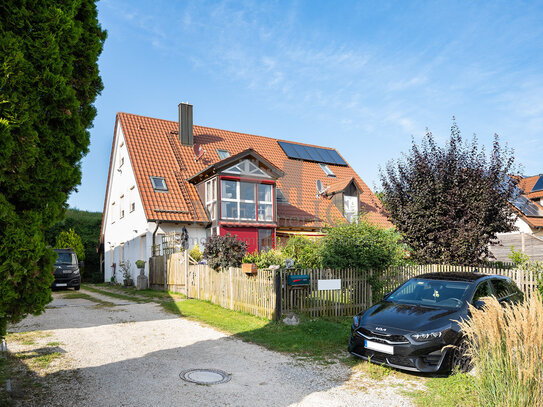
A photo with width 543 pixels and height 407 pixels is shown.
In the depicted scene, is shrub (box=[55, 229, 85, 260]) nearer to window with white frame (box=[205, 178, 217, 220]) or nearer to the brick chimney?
the brick chimney

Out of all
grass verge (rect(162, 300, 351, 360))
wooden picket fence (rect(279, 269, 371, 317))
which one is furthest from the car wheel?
wooden picket fence (rect(279, 269, 371, 317))

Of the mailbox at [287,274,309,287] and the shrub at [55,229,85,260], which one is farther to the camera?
the shrub at [55,229,85,260]

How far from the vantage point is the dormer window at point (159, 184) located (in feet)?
68.4

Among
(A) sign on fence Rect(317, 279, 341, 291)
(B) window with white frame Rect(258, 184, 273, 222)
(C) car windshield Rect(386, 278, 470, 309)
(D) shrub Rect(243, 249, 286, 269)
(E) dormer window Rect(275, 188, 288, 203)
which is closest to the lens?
(C) car windshield Rect(386, 278, 470, 309)

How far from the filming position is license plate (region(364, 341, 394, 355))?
6.32m

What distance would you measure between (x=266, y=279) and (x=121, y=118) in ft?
58.8

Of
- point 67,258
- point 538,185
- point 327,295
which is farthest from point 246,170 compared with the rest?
point 538,185

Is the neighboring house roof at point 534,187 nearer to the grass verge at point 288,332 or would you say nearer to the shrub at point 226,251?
the shrub at point 226,251

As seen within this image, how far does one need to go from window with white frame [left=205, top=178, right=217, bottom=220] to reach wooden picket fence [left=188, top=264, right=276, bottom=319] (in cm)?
536

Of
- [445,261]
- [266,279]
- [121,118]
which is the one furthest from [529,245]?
[121,118]

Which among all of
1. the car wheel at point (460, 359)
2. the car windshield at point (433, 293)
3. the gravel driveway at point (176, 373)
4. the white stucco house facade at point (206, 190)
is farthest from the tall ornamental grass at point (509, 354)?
the white stucco house facade at point (206, 190)

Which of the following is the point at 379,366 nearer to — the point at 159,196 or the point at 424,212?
the point at 424,212

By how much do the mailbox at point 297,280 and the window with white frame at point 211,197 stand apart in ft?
34.2

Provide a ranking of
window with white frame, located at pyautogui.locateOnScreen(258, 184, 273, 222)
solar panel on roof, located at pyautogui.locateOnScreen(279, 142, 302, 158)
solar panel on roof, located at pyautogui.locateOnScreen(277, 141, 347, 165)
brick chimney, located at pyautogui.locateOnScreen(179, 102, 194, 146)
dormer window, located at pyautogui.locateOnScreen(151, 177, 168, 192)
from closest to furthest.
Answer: dormer window, located at pyautogui.locateOnScreen(151, 177, 168, 192) → window with white frame, located at pyautogui.locateOnScreen(258, 184, 273, 222) → brick chimney, located at pyautogui.locateOnScreen(179, 102, 194, 146) → solar panel on roof, located at pyautogui.locateOnScreen(279, 142, 302, 158) → solar panel on roof, located at pyautogui.locateOnScreen(277, 141, 347, 165)
